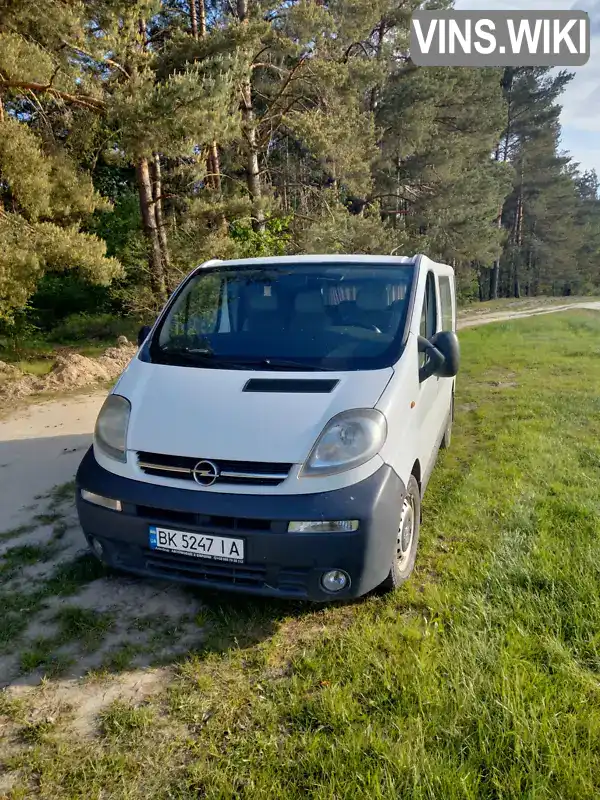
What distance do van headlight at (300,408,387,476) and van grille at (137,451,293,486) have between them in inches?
5.1

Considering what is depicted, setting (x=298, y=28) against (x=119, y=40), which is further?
(x=298, y=28)

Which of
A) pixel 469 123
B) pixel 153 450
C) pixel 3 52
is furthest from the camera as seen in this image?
pixel 469 123

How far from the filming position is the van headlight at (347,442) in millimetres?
2508

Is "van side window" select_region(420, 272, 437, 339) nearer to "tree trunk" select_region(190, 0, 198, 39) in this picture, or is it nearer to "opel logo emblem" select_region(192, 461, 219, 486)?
"opel logo emblem" select_region(192, 461, 219, 486)

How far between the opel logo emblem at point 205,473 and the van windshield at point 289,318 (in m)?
0.76

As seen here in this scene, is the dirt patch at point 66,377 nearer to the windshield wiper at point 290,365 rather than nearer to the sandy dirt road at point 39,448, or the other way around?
the sandy dirt road at point 39,448

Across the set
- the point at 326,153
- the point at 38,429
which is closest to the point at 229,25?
the point at 326,153

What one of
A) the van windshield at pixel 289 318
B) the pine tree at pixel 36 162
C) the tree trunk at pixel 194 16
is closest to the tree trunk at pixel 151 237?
the pine tree at pixel 36 162

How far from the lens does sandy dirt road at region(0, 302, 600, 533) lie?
179 inches

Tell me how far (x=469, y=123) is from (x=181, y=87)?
71.4 feet

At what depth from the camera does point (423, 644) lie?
2.54 metres

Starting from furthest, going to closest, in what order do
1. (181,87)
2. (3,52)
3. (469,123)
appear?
(469,123)
(181,87)
(3,52)

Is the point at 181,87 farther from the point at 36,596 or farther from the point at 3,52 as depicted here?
the point at 36,596

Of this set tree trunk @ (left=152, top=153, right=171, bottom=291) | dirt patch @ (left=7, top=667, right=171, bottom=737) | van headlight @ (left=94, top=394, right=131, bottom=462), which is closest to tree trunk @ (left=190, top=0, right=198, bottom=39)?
tree trunk @ (left=152, top=153, right=171, bottom=291)
